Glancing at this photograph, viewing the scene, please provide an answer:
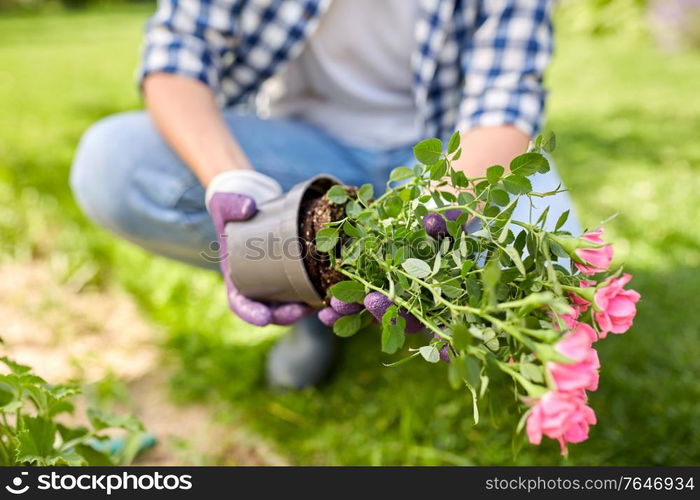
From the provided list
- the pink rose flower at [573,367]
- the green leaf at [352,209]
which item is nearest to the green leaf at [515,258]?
the pink rose flower at [573,367]

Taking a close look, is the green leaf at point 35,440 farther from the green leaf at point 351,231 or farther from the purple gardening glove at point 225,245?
the green leaf at point 351,231

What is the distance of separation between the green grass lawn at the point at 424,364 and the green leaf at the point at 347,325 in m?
0.21

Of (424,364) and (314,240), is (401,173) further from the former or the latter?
(424,364)

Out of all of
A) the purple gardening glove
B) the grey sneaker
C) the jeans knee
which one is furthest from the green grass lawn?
the jeans knee

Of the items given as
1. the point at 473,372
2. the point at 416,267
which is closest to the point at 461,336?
the point at 473,372

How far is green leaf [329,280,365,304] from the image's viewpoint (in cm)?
87

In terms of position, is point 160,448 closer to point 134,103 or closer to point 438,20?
point 438,20

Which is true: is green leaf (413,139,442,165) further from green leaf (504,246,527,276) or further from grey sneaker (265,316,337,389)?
grey sneaker (265,316,337,389)

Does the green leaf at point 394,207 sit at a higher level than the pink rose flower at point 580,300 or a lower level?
higher

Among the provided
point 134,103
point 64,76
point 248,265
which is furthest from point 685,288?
point 64,76

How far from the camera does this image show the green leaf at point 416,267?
0.82m

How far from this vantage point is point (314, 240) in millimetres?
1029

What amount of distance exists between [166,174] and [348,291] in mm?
722
